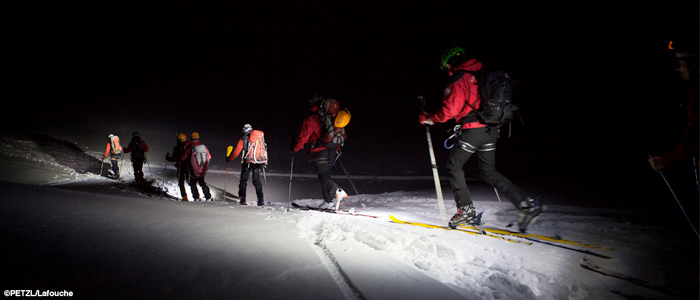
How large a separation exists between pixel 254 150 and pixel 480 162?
17.4ft

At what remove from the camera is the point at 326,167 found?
570 cm

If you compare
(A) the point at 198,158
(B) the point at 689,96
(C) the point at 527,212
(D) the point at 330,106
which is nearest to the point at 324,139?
(D) the point at 330,106

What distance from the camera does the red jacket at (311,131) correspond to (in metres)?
5.64

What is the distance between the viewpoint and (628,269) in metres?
2.04

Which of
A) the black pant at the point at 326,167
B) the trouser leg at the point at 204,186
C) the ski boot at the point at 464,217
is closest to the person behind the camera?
the ski boot at the point at 464,217

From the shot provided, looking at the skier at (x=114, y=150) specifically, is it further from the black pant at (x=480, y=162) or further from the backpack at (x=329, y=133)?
the black pant at (x=480, y=162)

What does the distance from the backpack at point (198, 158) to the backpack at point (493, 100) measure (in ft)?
24.3

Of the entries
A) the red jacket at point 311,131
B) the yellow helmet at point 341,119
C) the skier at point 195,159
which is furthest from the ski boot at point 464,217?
the skier at point 195,159

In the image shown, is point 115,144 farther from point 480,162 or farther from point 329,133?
point 480,162

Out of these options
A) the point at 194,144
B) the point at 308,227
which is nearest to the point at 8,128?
the point at 194,144

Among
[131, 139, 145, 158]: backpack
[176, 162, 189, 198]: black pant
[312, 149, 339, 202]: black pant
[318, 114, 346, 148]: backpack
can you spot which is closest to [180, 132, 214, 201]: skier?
[176, 162, 189, 198]: black pant

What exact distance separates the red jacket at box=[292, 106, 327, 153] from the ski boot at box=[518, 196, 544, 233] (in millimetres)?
3443

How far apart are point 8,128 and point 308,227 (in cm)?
2331

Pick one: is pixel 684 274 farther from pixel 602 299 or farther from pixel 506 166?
pixel 506 166
